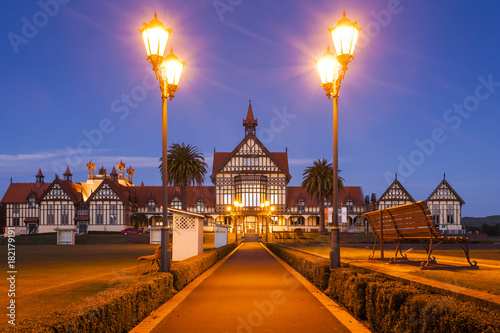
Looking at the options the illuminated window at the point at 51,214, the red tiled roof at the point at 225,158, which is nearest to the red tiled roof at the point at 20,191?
the illuminated window at the point at 51,214

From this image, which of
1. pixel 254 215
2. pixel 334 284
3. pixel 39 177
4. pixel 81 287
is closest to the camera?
pixel 334 284

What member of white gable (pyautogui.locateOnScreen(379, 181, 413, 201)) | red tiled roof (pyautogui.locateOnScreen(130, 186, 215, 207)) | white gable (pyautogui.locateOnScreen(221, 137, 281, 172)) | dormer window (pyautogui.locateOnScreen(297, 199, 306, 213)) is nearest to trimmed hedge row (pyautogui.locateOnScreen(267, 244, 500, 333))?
white gable (pyautogui.locateOnScreen(221, 137, 281, 172))

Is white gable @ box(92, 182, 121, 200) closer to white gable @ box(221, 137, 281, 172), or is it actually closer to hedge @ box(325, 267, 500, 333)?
white gable @ box(221, 137, 281, 172)

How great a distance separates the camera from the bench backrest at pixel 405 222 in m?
9.09

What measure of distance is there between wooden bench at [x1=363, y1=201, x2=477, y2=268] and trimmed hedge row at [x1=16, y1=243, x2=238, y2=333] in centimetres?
511

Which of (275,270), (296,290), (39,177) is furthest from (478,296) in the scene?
(39,177)

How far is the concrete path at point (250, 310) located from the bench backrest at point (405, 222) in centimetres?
258

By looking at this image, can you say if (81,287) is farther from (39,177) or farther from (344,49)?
(39,177)

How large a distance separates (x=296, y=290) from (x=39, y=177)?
308 feet

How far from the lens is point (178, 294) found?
1076cm

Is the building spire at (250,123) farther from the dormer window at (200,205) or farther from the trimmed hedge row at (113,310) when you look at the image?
the trimmed hedge row at (113,310)

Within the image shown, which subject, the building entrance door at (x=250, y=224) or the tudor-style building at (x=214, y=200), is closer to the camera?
the tudor-style building at (x=214, y=200)

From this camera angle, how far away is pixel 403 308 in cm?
567

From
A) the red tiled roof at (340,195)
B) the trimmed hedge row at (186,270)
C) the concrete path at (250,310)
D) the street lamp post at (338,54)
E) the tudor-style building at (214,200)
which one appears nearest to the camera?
the concrete path at (250,310)
